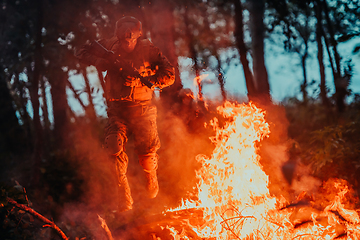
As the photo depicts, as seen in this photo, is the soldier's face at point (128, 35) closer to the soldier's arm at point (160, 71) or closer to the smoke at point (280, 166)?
the soldier's arm at point (160, 71)

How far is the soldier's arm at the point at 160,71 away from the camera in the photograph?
313 cm

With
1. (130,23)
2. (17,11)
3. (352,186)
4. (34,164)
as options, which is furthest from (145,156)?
(17,11)

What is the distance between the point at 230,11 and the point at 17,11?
20.3 feet

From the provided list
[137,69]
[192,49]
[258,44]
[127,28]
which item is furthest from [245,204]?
[258,44]

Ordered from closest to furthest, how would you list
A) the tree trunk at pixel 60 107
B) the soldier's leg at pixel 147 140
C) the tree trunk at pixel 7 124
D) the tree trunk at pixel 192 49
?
1. the soldier's leg at pixel 147 140
2. the tree trunk at pixel 192 49
3. the tree trunk at pixel 60 107
4. the tree trunk at pixel 7 124

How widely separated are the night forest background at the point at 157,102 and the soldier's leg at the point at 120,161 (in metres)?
1.55

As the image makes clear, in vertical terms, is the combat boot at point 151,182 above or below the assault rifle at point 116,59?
below

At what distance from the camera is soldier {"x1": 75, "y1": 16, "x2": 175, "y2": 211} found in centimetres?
301

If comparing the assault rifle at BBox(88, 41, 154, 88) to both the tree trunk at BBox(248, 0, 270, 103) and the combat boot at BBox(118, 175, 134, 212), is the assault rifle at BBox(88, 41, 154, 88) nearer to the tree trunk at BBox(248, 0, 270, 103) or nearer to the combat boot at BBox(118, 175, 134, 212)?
the combat boot at BBox(118, 175, 134, 212)

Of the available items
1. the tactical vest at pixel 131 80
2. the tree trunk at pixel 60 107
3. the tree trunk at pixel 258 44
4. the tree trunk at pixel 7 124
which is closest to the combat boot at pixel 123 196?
the tactical vest at pixel 131 80

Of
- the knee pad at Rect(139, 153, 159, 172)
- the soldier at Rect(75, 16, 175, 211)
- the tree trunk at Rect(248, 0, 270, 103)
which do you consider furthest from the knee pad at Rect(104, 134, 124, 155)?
the tree trunk at Rect(248, 0, 270, 103)

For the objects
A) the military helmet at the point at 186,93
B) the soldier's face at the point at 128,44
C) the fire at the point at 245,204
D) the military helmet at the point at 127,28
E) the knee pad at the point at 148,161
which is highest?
the military helmet at the point at 127,28

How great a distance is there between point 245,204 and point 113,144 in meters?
2.10

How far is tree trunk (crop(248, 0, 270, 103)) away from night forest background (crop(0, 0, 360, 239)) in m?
0.03
